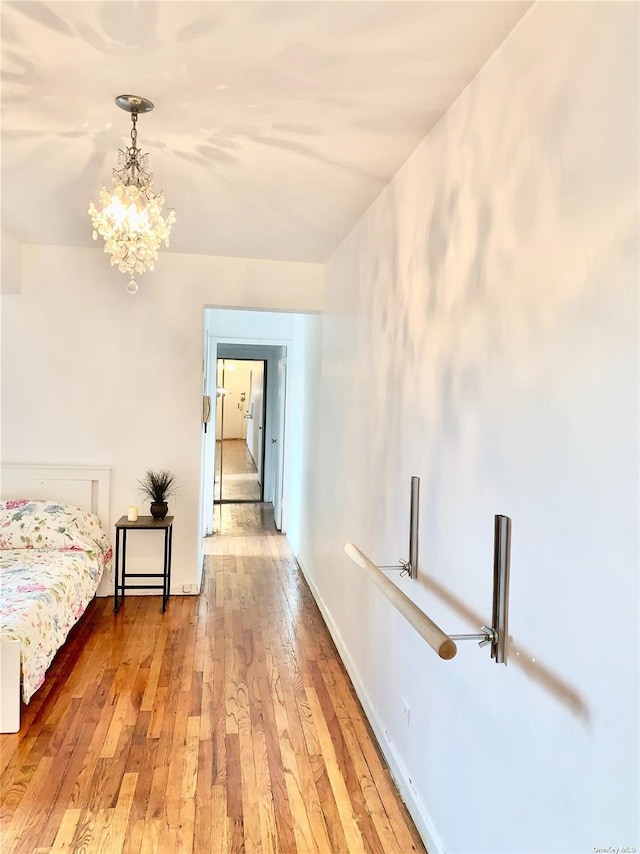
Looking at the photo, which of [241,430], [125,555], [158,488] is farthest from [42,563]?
[241,430]

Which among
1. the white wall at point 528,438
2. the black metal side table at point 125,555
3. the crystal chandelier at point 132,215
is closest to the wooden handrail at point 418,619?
the white wall at point 528,438

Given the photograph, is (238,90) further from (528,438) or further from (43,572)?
(43,572)

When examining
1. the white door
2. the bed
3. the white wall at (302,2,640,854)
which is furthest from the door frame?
the white wall at (302,2,640,854)

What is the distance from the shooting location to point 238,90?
6.14 ft

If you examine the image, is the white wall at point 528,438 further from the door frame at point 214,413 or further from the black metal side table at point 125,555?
the door frame at point 214,413

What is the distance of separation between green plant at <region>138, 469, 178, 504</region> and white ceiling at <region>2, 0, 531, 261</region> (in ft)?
6.29

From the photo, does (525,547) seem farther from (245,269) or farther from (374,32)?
(245,269)

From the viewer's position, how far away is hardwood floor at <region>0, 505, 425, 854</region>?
1.90m

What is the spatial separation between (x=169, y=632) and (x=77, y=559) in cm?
72

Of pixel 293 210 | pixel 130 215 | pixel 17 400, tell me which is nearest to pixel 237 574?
pixel 17 400

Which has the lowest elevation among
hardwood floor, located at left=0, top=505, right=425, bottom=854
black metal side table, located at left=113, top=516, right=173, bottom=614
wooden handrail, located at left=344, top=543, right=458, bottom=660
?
hardwood floor, located at left=0, top=505, right=425, bottom=854

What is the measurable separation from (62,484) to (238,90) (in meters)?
3.08

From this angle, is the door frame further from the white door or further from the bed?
the bed

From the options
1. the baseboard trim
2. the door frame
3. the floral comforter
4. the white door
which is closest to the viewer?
the baseboard trim
